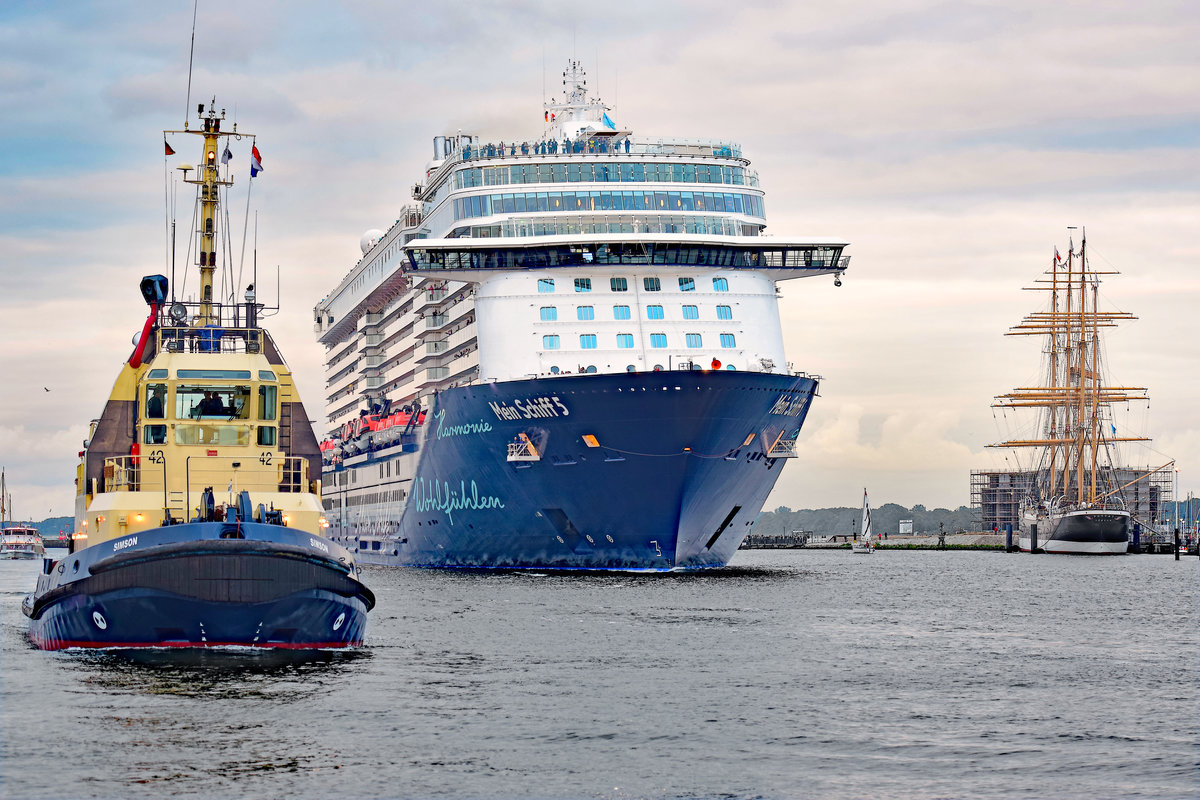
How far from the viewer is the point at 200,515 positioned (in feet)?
101

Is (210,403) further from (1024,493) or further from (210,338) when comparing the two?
(1024,493)

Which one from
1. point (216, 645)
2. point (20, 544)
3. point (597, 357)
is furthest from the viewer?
point (20, 544)

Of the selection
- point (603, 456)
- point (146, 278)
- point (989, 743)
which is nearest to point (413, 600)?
point (603, 456)

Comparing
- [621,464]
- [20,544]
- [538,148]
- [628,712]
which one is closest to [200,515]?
[628,712]

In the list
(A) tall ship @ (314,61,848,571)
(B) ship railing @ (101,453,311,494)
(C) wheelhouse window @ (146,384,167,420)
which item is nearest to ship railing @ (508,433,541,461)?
(A) tall ship @ (314,61,848,571)

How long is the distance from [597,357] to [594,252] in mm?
4601

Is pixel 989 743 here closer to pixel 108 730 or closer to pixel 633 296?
pixel 108 730

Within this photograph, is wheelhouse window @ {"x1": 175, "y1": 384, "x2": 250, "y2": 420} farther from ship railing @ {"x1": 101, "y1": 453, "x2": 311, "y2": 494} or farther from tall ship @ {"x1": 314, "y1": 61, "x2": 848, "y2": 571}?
tall ship @ {"x1": 314, "y1": 61, "x2": 848, "y2": 571}

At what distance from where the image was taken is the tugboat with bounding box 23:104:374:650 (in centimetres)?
2842

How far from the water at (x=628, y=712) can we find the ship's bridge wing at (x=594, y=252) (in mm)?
23997

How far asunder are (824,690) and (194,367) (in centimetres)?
1513

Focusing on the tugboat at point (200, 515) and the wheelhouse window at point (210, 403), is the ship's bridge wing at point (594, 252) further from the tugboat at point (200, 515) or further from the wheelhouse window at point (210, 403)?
the wheelhouse window at point (210, 403)

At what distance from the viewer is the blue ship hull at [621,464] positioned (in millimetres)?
58406

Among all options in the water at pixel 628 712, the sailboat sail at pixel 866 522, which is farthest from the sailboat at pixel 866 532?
the water at pixel 628 712
